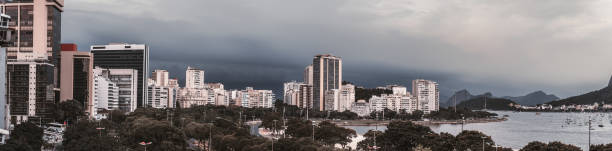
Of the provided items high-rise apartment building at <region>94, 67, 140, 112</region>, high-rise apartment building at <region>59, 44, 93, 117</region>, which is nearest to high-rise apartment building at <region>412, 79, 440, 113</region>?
high-rise apartment building at <region>94, 67, 140, 112</region>

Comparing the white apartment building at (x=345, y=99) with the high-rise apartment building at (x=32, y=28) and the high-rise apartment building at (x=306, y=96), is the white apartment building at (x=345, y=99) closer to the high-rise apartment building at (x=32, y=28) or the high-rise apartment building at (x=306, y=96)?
the high-rise apartment building at (x=306, y=96)

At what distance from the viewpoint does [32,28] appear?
64062 mm

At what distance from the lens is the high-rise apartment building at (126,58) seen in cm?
11215

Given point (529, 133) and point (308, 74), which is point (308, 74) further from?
point (529, 133)

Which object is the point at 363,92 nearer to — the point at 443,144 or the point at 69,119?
the point at 69,119

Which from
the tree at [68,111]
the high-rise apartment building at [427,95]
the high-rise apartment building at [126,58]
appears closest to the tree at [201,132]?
the tree at [68,111]

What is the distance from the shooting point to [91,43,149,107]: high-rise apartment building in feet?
368

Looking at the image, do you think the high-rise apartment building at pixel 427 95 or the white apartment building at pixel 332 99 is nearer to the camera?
the white apartment building at pixel 332 99

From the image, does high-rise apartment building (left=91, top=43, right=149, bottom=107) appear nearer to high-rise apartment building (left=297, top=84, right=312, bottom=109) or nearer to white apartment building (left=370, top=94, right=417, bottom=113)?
high-rise apartment building (left=297, top=84, right=312, bottom=109)

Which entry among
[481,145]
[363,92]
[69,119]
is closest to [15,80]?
[69,119]

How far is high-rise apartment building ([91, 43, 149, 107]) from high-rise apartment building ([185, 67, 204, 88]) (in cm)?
3965

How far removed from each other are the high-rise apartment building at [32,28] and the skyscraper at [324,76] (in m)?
82.5

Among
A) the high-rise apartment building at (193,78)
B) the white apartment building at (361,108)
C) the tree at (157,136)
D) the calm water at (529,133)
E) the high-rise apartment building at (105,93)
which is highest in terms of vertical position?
the high-rise apartment building at (193,78)

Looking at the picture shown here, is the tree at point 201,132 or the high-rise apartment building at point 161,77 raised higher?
the high-rise apartment building at point 161,77
